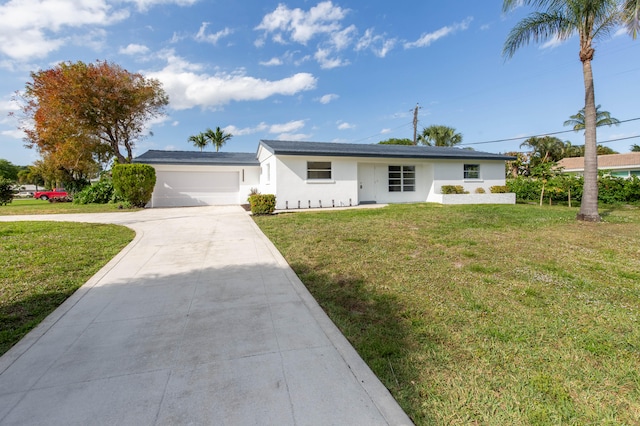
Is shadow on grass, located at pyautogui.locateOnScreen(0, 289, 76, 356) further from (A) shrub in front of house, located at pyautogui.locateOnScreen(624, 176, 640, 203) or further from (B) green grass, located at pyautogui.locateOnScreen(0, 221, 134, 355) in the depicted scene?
(A) shrub in front of house, located at pyautogui.locateOnScreen(624, 176, 640, 203)

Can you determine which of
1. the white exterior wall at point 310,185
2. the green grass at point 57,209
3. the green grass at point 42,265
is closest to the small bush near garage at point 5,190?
the green grass at point 57,209

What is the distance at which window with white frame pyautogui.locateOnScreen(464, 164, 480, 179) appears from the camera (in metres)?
17.4

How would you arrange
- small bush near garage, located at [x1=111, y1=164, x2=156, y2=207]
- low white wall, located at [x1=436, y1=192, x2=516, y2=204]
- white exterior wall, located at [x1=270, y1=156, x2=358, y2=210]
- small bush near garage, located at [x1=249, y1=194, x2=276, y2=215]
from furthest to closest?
1. low white wall, located at [x1=436, y1=192, x2=516, y2=204]
2. small bush near garage, located at [x1=111, y1=164, x2=156, y2=207]
3. white exterior wall, located at [x1=270, y1=156, x2=358, y2=210]
4. small bush near garage, located at [x1=249, y1=194, x2=276, y2=215]

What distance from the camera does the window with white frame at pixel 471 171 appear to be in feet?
57.1

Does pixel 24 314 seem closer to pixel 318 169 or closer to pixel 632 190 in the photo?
pixel 318 169

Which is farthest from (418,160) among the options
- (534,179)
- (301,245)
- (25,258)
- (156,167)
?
(25,258)

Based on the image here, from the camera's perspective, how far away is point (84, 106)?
1853 cm

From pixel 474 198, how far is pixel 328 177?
8424 mm

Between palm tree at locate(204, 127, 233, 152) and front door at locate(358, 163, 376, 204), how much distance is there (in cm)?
3094

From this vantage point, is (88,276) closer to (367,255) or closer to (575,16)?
(367,255)

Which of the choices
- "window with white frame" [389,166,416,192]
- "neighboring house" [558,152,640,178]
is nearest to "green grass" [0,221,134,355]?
"window with white frame" [389,166,416,192]

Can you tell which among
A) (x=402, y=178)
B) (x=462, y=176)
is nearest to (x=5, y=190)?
(x=402, y=178)

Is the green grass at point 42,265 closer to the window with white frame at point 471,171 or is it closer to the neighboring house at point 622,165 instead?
the window with white frame at point 471,171

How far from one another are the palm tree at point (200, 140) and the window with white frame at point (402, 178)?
108 ft
